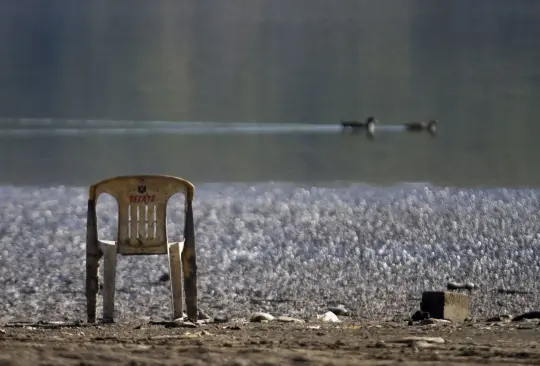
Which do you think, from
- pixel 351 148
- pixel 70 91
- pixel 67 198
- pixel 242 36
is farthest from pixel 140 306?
pixel 242 36

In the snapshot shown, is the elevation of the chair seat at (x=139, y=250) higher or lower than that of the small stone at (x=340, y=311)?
higher

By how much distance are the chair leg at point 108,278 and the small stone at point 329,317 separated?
1.11 metres

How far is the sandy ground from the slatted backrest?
19.9 inches

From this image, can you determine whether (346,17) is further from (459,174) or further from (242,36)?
(459,174)

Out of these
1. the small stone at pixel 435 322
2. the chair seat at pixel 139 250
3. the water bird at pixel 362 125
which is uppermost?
the water bird at pixel 362 125

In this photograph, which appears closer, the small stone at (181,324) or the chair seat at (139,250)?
the small stone at (181,324)

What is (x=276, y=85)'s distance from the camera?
35.1 m

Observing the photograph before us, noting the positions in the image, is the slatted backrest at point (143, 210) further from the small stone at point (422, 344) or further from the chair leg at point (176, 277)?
the small stone at point (422, 344)

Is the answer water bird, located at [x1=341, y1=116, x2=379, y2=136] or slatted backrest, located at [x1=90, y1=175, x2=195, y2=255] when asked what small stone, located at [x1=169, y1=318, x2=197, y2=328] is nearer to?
slatted backrest, located at [x1=90, y1=175, x2=195, y2=255]

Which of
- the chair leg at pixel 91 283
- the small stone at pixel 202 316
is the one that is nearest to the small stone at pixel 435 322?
the small stone at pixel 202 316

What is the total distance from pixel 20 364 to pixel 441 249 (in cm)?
678

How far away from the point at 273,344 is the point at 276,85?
29113mm

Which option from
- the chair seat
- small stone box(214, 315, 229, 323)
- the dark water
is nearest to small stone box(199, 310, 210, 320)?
small stone box(214, 315, 229, 323)

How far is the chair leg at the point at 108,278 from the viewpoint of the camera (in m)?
7.98
